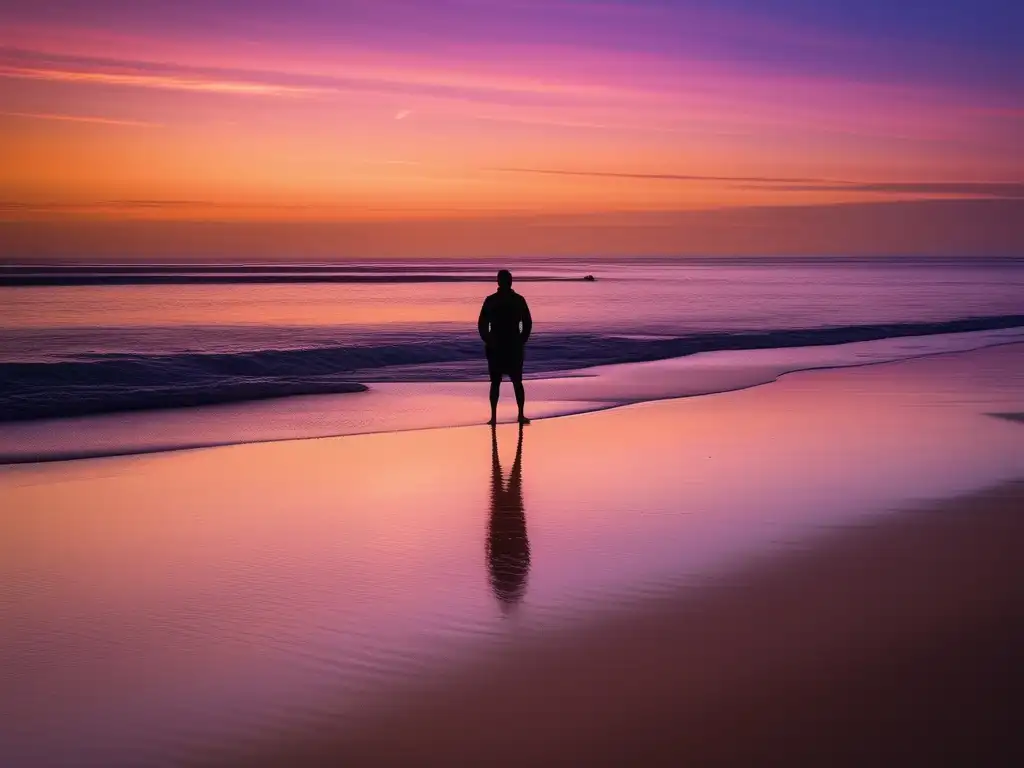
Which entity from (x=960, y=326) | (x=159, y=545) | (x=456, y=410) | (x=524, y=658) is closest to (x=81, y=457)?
(x=159, y=545)

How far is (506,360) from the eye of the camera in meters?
13.7

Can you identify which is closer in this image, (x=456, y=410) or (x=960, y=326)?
(x=456, y=410)

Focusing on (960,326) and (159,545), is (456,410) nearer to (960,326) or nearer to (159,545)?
(159,545)

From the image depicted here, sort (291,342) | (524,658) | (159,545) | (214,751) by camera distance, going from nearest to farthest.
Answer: (214,751)
(524,658)
(159,545)
(291,342)

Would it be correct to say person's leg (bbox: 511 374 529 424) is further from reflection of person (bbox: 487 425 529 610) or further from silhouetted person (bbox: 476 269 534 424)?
reflection of person (bbox: 487 425 529 610)

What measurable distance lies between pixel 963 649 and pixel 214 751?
3214 mm

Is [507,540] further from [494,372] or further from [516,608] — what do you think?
[494,372]

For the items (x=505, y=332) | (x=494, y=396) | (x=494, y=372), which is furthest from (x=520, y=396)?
(x=505, y=332)

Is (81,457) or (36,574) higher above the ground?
(81,457)

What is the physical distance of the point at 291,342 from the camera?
2691 cm

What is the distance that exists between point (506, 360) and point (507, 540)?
6.56 metres

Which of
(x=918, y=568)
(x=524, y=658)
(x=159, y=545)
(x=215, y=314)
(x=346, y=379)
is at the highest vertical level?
(x=215, y=314)

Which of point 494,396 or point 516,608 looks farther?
point 494,396

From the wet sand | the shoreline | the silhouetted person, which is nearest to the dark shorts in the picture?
the silhouetted person
